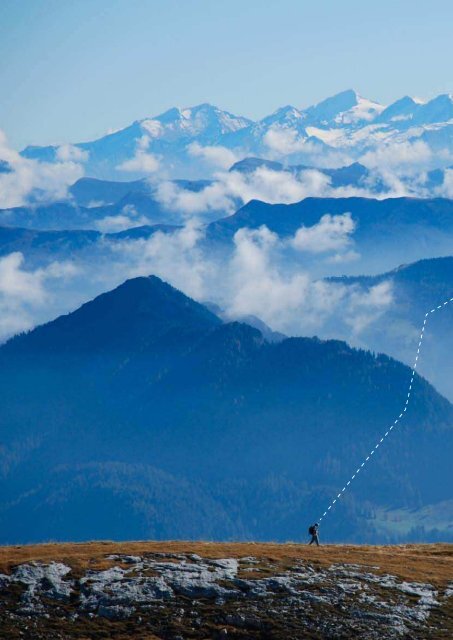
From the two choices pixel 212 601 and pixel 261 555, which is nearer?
pixel 212 601

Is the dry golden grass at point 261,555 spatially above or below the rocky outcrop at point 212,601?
above

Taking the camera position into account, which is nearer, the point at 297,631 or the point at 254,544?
the point at 297,631

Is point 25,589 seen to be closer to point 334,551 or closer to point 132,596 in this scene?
point 132,596

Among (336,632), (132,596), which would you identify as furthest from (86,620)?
(336,632)

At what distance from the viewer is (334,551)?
102m

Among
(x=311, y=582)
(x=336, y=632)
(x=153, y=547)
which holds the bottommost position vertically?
(x=336, y=632)

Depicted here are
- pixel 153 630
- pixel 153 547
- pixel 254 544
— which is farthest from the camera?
pixel 254 544

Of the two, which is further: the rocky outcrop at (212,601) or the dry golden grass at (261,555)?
the dry golden grass at (261,555)

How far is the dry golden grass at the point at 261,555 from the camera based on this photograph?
300ft

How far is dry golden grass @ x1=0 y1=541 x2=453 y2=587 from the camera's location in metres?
91.3

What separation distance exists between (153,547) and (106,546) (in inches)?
183

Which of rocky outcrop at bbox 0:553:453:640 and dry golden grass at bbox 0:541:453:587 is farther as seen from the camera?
dry golden grass at bbox 0:541:453:587

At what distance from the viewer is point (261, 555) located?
313ft

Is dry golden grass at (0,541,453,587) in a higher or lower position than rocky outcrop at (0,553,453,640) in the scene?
higher
